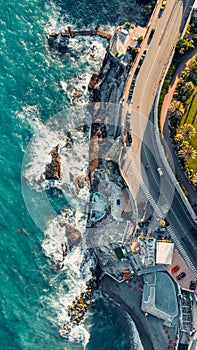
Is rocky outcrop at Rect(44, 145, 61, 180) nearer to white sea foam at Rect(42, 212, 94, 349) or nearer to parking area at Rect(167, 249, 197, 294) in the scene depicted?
white sea foam at Rect(42, 212, 94, 349)

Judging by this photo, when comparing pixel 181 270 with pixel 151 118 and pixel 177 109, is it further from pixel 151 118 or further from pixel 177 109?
pixel 177 109

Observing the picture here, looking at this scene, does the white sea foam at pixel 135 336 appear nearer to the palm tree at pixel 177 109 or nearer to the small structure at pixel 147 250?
the small structure at pixel 147 250

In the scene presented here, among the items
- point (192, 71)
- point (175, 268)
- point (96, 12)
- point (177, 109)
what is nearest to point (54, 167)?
point (177, 109)

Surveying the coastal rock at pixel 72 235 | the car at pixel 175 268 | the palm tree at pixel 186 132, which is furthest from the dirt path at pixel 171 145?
the coastal rock at pixel 72 235

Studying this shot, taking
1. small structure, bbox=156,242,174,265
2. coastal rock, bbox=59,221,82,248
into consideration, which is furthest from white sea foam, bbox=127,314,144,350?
coastal rock, bbox=59,221,82,248

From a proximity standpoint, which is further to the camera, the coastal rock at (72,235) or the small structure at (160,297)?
the coastal rock at (72,235)

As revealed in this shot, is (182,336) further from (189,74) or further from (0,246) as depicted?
(189,74)
